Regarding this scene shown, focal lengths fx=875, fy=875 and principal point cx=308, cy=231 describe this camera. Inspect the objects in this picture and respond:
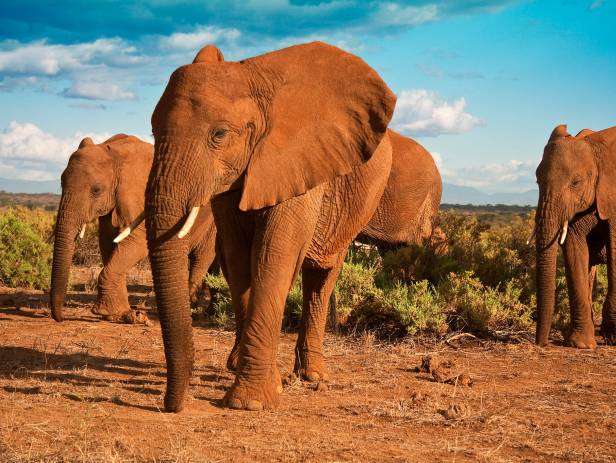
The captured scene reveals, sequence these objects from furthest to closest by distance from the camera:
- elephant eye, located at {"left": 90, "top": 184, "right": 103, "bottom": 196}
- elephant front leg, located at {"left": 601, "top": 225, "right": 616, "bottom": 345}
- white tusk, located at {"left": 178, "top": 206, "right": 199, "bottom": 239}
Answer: elephant eye, located at {"left": 90, "top": 184, "right": 103, "bottom": 196} → elephant front leg, located at {"left": 601, "top": 225, "right": 616, "bottom": 345} → white tusk, located at {"left": 178, "top": 206, "right": 199, "bottom": 239}

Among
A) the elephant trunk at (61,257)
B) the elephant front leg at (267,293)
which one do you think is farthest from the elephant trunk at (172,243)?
the elephant trunk at (61,257)

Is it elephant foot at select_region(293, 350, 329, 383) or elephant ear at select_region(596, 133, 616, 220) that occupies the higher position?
elephant ear at select_region(596, 133, 616, 220)

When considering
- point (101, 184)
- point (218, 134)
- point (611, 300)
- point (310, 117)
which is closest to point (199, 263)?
point (101, 184)

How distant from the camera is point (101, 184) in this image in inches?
466

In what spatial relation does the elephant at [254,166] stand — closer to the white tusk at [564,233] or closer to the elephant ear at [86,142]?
the white tusk at [564,233]

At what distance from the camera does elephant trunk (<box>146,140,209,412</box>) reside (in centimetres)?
563

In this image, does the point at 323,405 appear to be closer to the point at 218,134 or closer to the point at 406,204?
the point at 218,134

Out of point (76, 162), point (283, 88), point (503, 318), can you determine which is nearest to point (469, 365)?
point (503, 318)

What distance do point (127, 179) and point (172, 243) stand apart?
678 cm

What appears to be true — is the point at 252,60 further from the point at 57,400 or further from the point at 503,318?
the point at 503,318

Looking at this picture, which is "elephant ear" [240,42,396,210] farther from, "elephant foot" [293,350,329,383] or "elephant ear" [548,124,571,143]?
"elephant ear" [548,124,571,143]

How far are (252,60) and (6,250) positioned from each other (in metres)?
10.3

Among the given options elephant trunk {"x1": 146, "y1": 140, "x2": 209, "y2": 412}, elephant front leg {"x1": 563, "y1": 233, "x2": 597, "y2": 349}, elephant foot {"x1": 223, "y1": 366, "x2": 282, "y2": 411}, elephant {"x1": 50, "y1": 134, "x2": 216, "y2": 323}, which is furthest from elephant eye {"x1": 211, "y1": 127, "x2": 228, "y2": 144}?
elephant front leg {"x1": 563, "y1": 233, "x2": 597, "y2": 349}

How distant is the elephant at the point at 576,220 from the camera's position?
10461 mm
